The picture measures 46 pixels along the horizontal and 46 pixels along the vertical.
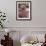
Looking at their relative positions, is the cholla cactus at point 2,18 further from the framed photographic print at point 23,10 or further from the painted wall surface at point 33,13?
the framed photographic print at point 23,10

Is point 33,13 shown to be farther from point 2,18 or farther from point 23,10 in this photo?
point 2,18

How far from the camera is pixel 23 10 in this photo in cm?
388

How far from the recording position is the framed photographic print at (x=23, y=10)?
382 centimetres

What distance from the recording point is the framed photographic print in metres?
3.82

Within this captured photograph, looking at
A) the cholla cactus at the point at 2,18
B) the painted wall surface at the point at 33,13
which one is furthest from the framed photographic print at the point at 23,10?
the cholla cactus at the point at 2,18

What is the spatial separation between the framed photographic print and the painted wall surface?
3.7 inches

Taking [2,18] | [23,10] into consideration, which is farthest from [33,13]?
[2,18]

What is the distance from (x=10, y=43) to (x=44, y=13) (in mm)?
1254

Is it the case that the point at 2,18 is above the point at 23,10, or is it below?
below

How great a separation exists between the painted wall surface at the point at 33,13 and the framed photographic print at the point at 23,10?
0.09 metres

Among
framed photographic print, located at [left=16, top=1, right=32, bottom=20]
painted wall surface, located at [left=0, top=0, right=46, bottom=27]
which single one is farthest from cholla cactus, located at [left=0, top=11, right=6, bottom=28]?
framed photographic print, located at [left=16, top=1, right=32, bottom=20]

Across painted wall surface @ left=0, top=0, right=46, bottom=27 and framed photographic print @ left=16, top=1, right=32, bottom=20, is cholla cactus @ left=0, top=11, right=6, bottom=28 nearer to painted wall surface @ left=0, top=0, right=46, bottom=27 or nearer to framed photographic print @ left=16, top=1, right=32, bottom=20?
painted wall surface @ left=0, top=0, right=46, bottom=27

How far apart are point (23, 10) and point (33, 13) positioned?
30 centimetres

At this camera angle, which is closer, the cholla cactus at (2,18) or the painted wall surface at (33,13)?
the cholla cactus at (2,18)
